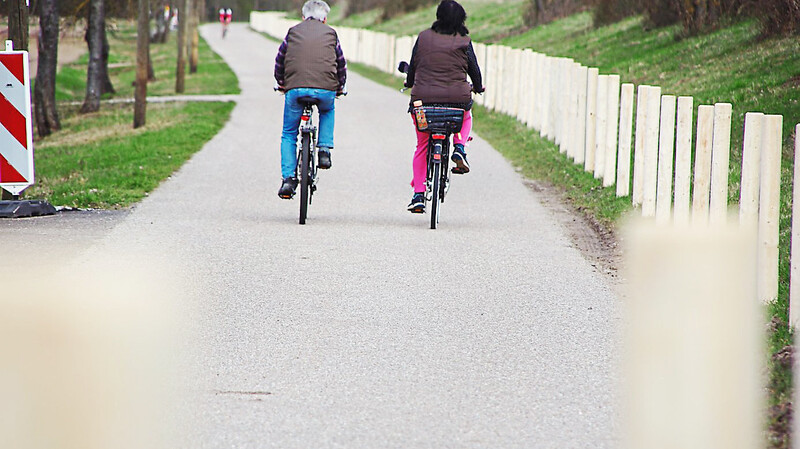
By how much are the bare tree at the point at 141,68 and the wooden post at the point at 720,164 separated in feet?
46.3

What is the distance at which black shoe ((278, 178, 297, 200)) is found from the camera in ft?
35.3

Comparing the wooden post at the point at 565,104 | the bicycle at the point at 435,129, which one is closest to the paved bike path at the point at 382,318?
the bicycle at the point at 435,129

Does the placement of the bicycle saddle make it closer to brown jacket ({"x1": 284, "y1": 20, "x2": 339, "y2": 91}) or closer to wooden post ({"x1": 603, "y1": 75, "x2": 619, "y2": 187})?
brown jacket ({"x1": 284, "y1": 20, "x2": 339, "y2": 91})

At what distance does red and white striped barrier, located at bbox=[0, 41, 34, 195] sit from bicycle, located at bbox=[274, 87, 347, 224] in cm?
215

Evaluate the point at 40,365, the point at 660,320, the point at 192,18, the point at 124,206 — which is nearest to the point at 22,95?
the point at 124,206

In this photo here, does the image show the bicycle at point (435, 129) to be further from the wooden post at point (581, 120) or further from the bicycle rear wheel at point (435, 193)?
the wooden post at point (581, 120)

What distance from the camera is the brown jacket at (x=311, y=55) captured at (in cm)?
1059

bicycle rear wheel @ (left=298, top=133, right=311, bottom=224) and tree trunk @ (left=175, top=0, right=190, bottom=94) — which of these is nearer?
bicycle rear wheel @ (left=298, top=133, right=311, bottom=224)

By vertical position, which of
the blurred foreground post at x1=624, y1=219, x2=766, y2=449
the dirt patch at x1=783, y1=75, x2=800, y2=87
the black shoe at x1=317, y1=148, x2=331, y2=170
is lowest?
the blurred foreground post at x1=624, y1=219, x2=766, y2=449

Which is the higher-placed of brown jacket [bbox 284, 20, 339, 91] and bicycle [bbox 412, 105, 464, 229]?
brown jacket [bbox 284, 20, 339, 91]

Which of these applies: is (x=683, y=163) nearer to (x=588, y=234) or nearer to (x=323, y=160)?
(x=588, y=234)

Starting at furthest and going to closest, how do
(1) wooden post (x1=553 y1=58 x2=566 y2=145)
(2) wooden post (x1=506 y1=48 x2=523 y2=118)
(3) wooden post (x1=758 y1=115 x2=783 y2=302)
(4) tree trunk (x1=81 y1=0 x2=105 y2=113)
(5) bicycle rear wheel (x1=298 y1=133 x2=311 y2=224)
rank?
(4) tree trunk (x1=81 y1=0 x2=105 y2=113), (2) wooden post (x1=506 y1=48 x2=523 y2=118), (1) wooden post (x1=553 y1=58 x2=566 y2=145), (5) bicycle rear wheel (x1=298 y1=133 x2=311 y2=224), (3) wooden post (x1=758 y1=115 x2=783 y2=302)

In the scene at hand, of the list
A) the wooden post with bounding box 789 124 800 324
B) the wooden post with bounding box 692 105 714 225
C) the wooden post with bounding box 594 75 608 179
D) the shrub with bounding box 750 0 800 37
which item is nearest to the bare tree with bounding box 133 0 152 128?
the shrub with bounding box 750 0 800 37

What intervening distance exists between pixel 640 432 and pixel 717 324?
1.61 metres
